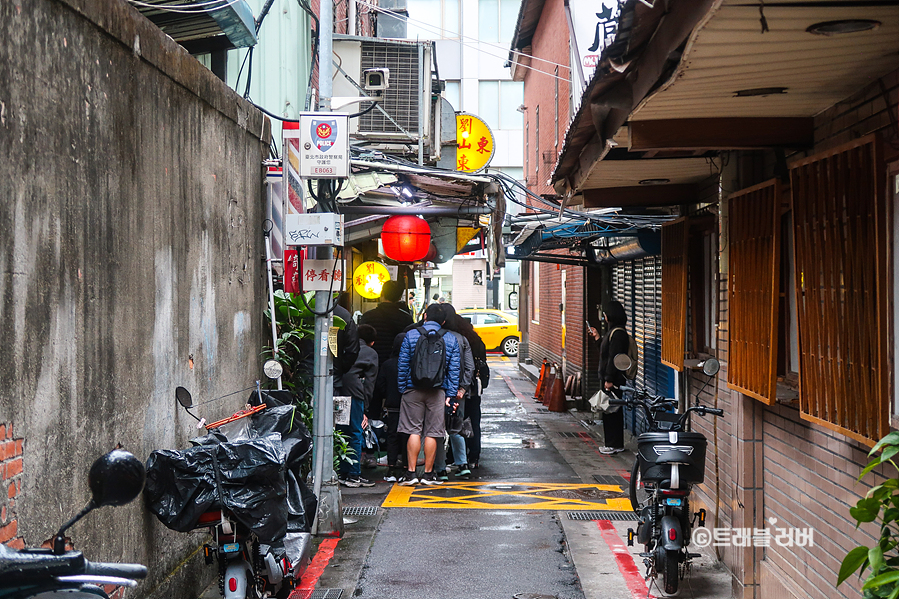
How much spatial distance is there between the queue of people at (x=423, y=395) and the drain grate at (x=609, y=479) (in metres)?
1.60

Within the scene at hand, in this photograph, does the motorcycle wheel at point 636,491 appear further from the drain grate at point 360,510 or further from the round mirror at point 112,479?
the round mirror at point 112,479

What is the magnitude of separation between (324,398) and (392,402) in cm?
295

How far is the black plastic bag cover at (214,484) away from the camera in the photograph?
16.3ft

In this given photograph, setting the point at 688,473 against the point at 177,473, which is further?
the point at 688,473

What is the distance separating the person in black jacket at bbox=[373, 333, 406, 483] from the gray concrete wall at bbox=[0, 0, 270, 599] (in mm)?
3999

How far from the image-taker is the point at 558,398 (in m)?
16.8

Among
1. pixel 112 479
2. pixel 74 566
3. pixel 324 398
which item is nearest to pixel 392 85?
pixel 324 398

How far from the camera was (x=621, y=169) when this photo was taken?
7086 mm

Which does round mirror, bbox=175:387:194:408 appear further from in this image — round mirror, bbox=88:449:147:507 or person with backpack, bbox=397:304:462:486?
person with backpack, bbox=397:304:462:486

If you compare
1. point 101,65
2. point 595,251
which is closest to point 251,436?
point 101,65

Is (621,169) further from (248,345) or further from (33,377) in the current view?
(33,377)

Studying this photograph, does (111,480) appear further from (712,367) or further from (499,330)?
(499,330)

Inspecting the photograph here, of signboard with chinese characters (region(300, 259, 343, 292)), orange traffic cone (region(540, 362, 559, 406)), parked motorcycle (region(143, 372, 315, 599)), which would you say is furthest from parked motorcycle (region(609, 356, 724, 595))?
orange traffic cone (region(540, 362, 559, 406))

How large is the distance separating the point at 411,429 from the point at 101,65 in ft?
20.9
